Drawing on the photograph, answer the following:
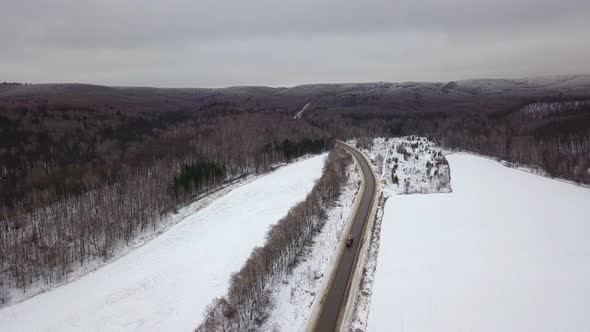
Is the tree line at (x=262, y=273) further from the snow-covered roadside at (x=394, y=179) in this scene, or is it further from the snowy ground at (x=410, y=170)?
the snowy ground at (x=410, y=170)

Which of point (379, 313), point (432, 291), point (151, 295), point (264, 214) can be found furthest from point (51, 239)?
point (432, 291)

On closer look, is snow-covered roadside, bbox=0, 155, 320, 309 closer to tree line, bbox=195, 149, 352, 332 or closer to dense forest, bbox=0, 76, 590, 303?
dense forest, bbox=0, 76, 590, 303

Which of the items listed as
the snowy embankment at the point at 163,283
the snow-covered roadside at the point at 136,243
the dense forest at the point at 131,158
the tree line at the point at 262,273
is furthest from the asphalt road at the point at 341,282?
the dense forest at the point at 131,158

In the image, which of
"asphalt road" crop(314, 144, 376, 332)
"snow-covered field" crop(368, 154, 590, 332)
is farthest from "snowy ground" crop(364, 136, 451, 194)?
"asphalt road" crop(314, 144, 376, 332)

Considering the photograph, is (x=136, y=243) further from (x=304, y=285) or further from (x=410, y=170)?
(x=410, y=170)

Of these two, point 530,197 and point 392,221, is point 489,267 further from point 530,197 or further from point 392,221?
point 530,197

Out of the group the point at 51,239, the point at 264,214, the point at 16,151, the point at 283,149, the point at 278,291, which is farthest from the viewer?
the point at 283,149
